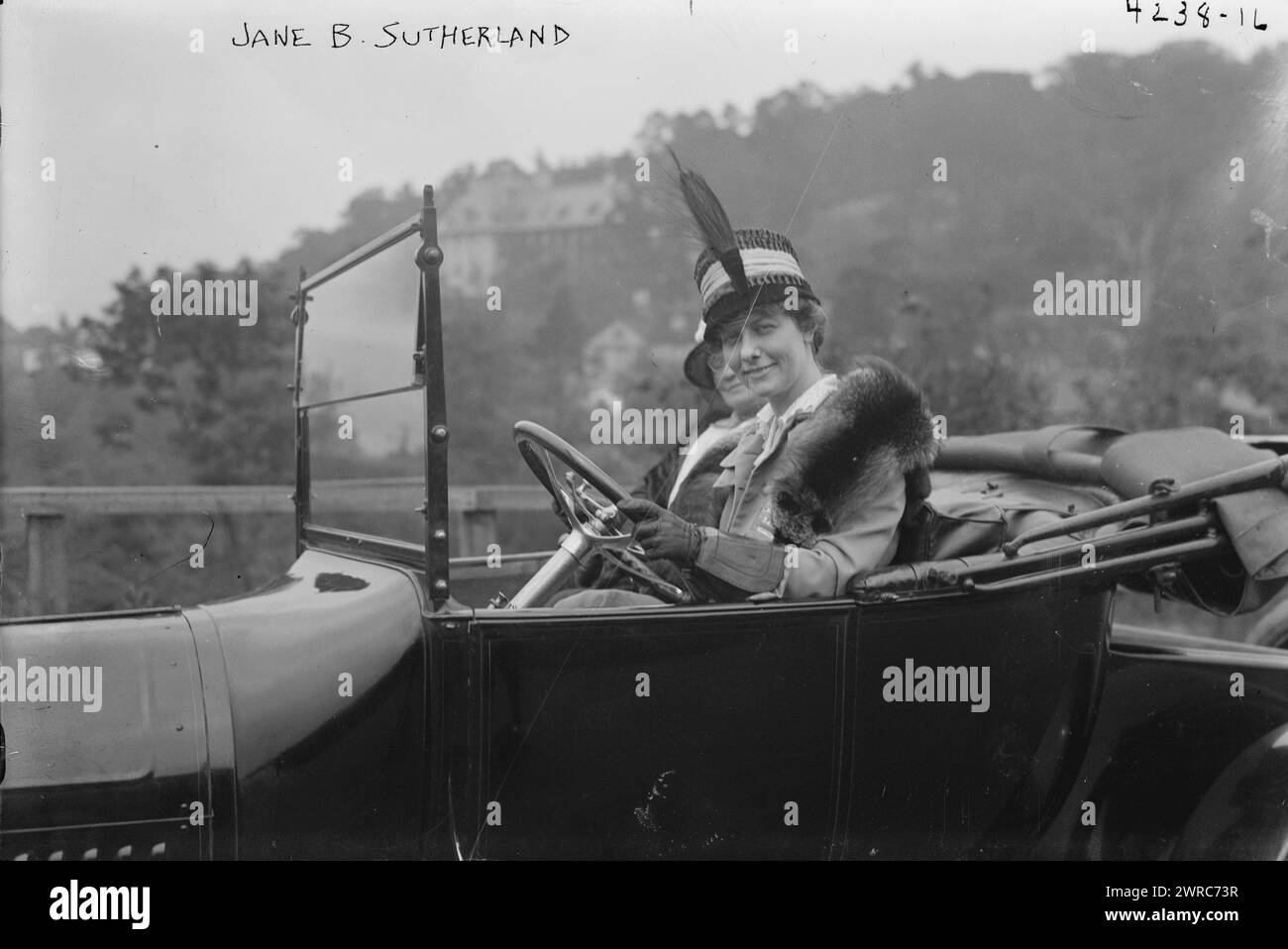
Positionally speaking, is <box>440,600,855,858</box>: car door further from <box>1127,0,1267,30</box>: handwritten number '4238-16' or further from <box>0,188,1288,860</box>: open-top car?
<box>1127,0,1267,30</box>: handwritten number '4238-16'

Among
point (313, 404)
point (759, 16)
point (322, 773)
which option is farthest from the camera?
point (313, 404)

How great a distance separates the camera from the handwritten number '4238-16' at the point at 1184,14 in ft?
6.93

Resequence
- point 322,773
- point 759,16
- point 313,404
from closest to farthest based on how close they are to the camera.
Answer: point 322,773 < point 759,16 < point 313,404

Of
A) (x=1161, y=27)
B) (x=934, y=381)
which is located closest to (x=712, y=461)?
(x=934, y=381)

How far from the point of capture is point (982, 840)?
2.13 m

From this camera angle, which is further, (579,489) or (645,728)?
(579,489)

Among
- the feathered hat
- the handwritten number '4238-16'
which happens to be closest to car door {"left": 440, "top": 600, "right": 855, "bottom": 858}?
the feathered hat

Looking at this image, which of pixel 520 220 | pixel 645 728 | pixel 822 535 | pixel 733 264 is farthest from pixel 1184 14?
pixel 645 728

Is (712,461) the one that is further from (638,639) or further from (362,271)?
(362,271)

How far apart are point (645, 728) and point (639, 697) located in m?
0.06

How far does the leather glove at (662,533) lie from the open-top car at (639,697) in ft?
0.15

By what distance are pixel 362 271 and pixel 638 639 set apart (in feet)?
2.92

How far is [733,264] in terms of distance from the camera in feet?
6.89

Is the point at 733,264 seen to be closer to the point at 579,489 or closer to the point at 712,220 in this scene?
the point at 712,220
